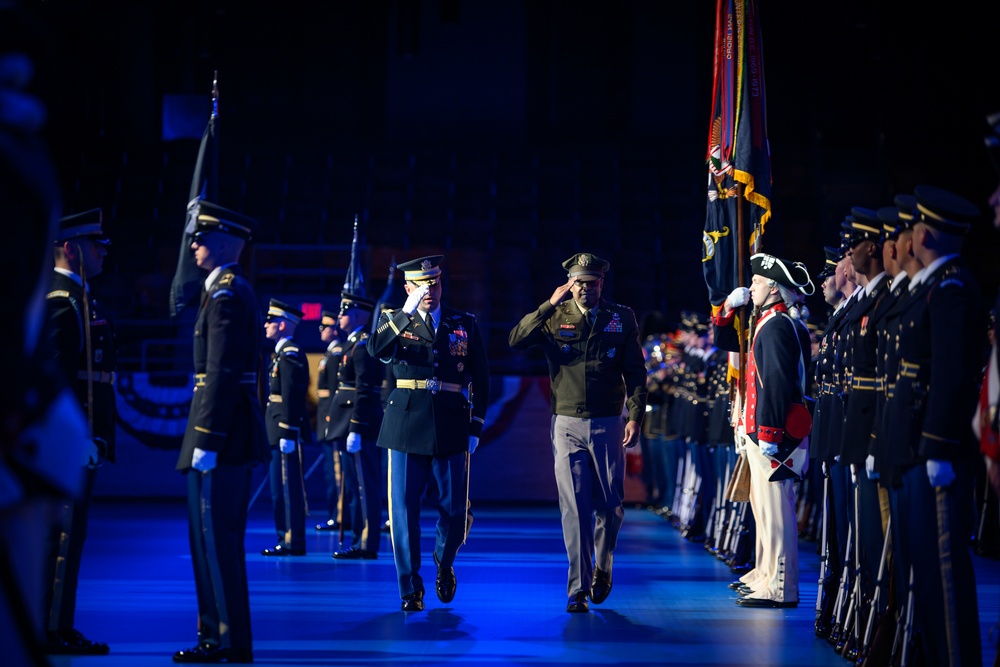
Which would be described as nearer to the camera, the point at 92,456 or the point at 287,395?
the point at 92,456

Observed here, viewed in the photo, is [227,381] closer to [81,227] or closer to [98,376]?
[98,376]

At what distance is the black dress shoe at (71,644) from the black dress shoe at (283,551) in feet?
12.7

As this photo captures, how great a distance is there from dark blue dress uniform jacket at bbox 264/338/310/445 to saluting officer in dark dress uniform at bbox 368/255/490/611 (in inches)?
111

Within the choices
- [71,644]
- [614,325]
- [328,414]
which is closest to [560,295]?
[614,325]

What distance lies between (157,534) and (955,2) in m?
15.5

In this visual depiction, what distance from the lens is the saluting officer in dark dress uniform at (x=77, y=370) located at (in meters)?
5.55

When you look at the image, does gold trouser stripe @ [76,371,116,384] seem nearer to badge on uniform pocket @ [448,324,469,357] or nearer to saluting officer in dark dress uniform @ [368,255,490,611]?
saluting officer in dark dress uniform @ [368,255,490,611]

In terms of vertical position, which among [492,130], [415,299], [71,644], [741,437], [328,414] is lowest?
[71,644]

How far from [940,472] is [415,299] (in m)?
3.51

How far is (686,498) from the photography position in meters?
11.9

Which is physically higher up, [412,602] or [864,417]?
[864,417]

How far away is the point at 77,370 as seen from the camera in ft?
18.6

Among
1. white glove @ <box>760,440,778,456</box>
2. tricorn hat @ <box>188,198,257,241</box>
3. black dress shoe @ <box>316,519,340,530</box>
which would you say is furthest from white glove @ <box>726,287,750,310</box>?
black dress shoe @ <box>316,519,340,530</box>

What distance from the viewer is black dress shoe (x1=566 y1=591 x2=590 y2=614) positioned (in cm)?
681
